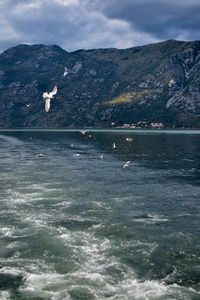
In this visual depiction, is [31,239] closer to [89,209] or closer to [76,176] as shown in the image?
[89,209]

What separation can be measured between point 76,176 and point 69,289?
31.5 m

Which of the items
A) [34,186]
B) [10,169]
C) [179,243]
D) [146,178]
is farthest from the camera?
[10,169]

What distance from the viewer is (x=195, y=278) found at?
1564 cm

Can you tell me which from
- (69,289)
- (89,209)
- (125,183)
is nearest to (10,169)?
(125,183)

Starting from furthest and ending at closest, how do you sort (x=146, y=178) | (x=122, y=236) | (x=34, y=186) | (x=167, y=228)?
(x=146, y=178), (x=34, y=186), (x=167, y=228), (x=122, y=236)

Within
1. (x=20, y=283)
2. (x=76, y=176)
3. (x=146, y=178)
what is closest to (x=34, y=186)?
(x=76, y=176)

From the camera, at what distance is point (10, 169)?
5275 cm

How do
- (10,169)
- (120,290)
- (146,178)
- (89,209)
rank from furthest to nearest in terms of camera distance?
(10,169) < (146,178) < (89,209) < (120,290)

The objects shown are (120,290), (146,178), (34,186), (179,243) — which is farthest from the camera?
(146,178)

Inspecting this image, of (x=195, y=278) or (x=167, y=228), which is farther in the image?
(x=167, y=228)

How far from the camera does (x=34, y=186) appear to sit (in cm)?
3881

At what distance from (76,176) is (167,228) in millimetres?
25158

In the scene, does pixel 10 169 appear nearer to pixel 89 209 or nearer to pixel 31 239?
pixel 89 209

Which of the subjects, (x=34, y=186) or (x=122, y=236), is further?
(x=34, y=186)
